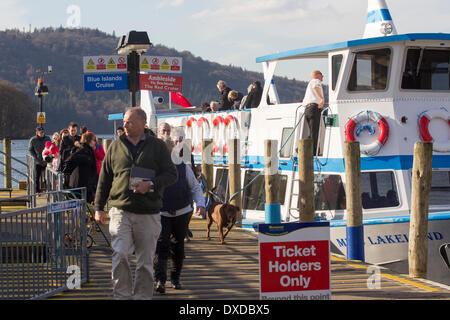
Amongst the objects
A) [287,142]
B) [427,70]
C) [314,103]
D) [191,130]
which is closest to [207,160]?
[191,130]

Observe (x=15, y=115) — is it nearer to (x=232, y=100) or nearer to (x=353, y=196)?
(x=232, y=100)


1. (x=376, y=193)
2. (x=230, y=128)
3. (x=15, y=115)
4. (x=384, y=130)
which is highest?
(x=15, y=115)

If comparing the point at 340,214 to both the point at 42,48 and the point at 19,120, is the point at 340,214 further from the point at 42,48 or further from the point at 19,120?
the point at 42,48

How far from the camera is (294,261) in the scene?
6680mm

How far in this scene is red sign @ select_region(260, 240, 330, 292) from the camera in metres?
6.59

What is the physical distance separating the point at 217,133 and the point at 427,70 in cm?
641

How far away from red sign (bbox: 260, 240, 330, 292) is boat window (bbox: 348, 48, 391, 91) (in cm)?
729

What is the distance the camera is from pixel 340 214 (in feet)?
44.4

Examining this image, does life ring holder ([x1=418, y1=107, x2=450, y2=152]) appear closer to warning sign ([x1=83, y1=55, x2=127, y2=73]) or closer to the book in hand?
warning sign ([x1=83, y1=55, x2=127, y2=73])

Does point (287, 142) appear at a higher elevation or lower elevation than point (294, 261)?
higher

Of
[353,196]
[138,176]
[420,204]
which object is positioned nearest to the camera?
[138,176]

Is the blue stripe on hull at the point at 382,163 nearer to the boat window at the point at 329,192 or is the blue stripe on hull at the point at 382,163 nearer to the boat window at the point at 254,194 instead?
the boat window at the point at 329,192

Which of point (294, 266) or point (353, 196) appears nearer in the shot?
point (294, 266)

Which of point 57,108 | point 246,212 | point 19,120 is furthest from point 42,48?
point 246,212
